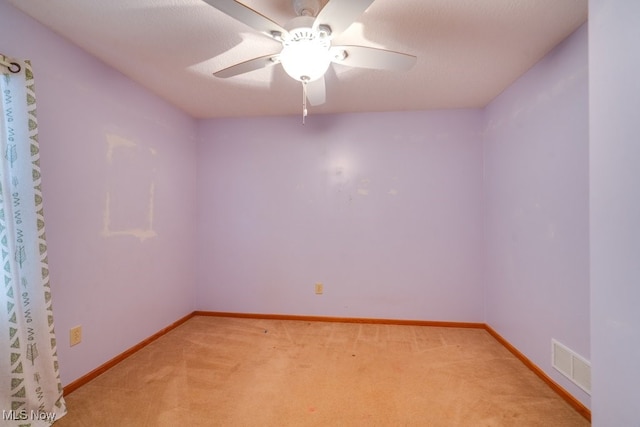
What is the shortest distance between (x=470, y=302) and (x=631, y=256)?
2216 mm

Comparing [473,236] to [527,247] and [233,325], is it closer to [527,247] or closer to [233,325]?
[527,247]

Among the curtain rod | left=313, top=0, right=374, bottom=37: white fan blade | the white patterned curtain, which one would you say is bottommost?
the white patterned curtain

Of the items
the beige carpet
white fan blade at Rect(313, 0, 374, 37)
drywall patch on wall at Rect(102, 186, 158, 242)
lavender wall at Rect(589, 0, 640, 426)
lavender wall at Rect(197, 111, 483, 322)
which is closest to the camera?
lavender wall at Rect(589, 0, 640, 426)

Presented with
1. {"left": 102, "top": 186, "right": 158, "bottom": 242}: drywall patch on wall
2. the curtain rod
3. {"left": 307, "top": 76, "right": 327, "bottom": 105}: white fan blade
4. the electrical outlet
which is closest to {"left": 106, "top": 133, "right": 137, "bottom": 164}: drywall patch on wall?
{"left": 102, "top": 186, "right": 158, "bottom": 242}: drywall patch on wall

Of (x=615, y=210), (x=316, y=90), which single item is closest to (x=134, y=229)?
(x=316, y=90)

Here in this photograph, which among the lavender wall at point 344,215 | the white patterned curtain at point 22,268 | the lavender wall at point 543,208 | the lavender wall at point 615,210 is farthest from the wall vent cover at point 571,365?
the white patterned curtain at point 22,268

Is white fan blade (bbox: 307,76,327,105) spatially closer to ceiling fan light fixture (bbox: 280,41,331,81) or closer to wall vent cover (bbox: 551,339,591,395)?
ceiling fan light fixture (bbox: 280,41,331,81)

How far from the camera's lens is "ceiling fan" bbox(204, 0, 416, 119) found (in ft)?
3.70

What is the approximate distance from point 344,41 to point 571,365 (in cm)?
241

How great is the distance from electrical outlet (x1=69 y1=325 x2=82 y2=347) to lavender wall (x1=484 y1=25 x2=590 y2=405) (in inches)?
122

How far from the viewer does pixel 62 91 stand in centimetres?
176

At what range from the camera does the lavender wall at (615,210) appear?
87cm

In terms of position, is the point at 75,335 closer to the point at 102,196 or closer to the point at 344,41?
the point at 102,196

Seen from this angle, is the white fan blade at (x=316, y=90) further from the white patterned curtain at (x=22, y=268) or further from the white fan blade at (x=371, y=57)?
the white patterned curtain at (x=22, y=268)
